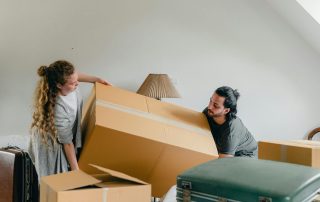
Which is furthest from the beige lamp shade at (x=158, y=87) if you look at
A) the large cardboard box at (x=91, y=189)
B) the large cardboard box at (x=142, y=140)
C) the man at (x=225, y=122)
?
the large cardboard box at (x=91, y=189)

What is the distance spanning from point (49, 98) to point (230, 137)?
1054 mm

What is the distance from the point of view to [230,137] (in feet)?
7.80

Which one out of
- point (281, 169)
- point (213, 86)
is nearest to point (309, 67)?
point (213, 86)

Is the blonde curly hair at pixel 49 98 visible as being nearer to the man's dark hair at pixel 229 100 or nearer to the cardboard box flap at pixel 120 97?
the cardboard box flap at pixel 120 97

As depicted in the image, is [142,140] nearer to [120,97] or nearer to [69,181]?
[120,97]

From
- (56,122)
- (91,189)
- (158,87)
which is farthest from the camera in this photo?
(158,87)

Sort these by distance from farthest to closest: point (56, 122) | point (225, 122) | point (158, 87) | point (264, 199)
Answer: point (158, 87) → point (225, 122) → point (56, 122) → point (264, 199)

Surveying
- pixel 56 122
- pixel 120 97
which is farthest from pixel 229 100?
pixel 56 122

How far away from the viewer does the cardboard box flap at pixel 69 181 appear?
4.88 feet

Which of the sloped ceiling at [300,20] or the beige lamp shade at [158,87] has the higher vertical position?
the sloped ceiling at [300,20]

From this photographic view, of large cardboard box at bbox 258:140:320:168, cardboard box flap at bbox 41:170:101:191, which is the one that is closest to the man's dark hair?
large cardboard box at bbox 258:140:320:168

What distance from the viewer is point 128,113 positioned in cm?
214

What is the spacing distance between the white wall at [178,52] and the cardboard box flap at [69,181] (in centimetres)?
180

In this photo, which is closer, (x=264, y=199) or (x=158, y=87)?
(x=264, y=199)
